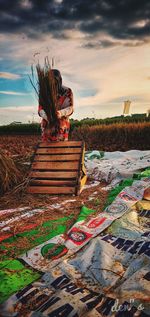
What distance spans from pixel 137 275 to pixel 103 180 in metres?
2.61

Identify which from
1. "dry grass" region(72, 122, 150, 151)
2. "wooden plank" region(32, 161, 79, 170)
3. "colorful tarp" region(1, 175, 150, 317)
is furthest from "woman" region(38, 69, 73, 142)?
"dry grass" region(72, 122, 150, 151)

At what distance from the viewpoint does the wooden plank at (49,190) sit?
3100 millimetres

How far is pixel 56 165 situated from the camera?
336 centimetres

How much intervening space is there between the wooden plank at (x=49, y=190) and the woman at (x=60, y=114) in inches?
36.8

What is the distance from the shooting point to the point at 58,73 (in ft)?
12.2

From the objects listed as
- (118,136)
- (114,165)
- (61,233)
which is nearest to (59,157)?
(114,165)

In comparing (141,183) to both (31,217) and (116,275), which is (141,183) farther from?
(116,275)

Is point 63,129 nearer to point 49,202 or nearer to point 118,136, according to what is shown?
point 49,202

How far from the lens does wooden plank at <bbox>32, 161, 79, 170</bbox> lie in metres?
3.31

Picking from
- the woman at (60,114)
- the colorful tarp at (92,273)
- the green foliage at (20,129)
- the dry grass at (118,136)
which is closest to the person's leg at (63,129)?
the woman at (60,114)

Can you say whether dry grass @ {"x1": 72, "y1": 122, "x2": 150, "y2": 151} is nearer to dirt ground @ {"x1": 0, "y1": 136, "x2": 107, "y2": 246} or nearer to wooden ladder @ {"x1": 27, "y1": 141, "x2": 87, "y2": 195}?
wooden ladder @ {"x1": 27, "y1": 141, "x2": 87, "y2": 195}

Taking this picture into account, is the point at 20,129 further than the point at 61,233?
Yes

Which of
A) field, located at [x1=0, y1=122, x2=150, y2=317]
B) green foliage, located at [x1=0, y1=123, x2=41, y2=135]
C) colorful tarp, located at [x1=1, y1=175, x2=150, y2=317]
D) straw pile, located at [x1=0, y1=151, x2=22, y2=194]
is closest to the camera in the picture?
colorful tarp, located at [x1=1, y1=175, x2=150, y2=317]

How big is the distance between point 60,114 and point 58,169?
0.80 meters
